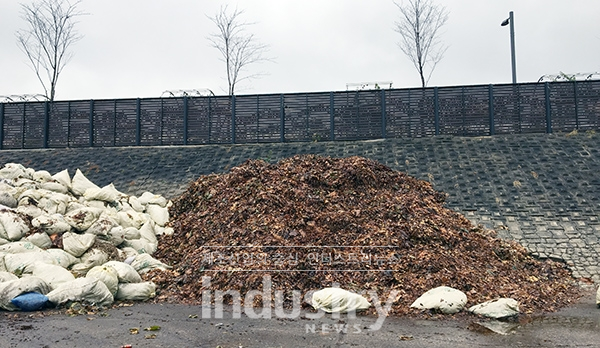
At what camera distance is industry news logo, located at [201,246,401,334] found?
6285 millimetres

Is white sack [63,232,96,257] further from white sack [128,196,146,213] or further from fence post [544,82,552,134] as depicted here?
fence post [544,82,552,134]

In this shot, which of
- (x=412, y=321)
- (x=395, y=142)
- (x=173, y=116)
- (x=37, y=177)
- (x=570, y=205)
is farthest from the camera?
(x=173, y=116)

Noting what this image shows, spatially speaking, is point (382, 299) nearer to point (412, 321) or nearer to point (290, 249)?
point (412, 321)

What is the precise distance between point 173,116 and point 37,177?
6.58m

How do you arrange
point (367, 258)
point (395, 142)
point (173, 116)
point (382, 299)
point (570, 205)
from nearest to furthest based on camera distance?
1. point (382, 299)
2. point (367, 258)
3. point (570, 205)
4. point (395, 142)
5. point (173, 116)

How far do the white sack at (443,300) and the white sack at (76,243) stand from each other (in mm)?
4963

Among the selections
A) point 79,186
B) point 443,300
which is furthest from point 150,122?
point 443,300

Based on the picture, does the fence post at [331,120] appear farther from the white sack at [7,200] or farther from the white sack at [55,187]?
the white sack at [7,200]

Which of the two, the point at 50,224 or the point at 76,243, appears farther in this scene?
the point at 50,224

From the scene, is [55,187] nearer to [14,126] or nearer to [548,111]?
[14,126]

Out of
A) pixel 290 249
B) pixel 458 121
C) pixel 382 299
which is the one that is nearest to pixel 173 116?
pixel 458 121

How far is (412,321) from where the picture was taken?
611 cm

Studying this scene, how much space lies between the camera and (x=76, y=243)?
7.85 m

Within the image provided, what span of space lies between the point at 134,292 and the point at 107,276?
0.45 metres
